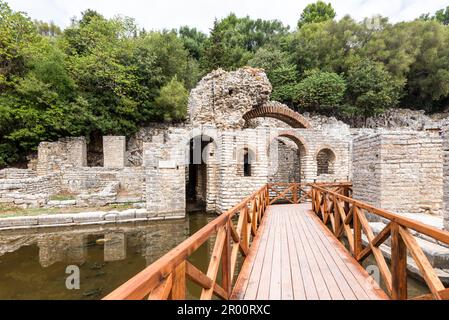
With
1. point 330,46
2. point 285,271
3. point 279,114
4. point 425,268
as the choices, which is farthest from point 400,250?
point 330,46

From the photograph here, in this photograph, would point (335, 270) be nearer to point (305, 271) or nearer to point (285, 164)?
point (305, 271)

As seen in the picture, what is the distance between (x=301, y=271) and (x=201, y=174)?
9663 mm

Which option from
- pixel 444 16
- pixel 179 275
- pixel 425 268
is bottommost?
→ pixel 425 268

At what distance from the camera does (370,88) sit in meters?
20.4

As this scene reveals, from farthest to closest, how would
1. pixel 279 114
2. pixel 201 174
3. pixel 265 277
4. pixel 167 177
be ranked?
pixel 279 114 < pixel 201 174 < pixel 167 177 < pixel 265 277

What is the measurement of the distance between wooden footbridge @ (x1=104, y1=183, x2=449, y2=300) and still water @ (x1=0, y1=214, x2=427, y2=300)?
1505 mm

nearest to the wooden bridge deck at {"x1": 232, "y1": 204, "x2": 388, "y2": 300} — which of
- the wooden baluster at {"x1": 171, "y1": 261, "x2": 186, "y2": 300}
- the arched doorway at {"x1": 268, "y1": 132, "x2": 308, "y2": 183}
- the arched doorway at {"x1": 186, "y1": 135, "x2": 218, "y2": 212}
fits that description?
the wooden baluster at {"x1": 171, "y1": 261, "x2": 186, "y2": 300}

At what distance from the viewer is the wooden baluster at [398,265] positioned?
215cm

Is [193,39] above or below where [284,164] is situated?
above

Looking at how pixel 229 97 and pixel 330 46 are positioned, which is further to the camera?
pixel 330 46

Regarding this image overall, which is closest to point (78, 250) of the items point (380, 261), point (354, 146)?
point (380, 261)

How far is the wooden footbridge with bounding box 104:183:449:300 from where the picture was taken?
1.40 m

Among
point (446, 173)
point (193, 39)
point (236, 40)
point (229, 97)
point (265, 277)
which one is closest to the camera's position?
point (265, 277)
